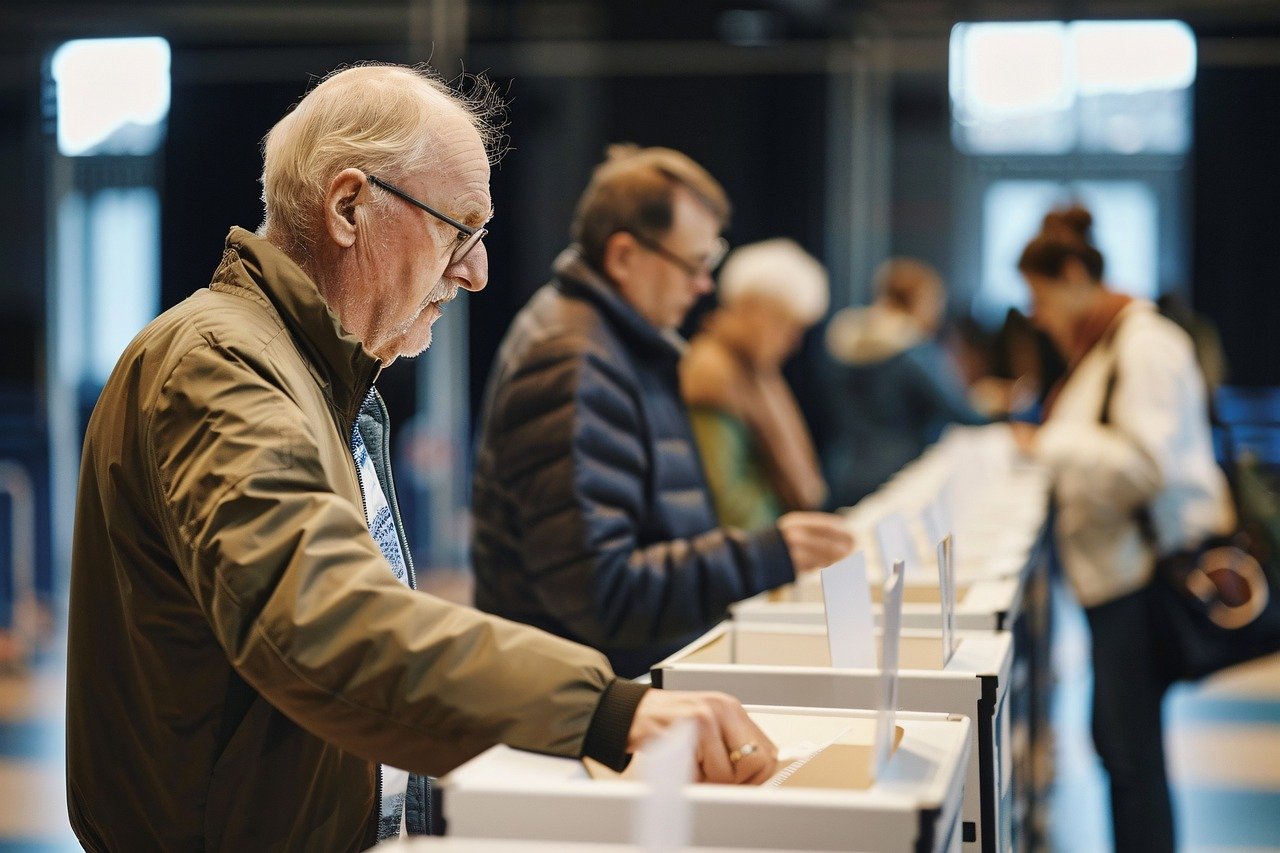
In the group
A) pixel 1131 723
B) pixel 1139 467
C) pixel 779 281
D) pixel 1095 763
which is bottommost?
pixel 1095 763

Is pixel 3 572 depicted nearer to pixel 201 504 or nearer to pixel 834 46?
pixel 834 46

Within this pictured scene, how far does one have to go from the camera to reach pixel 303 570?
1.29 meters

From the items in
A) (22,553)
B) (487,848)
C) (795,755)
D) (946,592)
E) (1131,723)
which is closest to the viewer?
(487,848)

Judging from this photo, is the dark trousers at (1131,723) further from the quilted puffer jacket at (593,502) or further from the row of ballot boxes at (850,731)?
the quilted puffer jacket at (593,502)

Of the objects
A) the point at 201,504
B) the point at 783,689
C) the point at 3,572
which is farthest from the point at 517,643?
the point at 3,572

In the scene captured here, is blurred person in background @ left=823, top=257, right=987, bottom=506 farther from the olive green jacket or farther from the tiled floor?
the olive green jacket

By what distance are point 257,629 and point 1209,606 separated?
307 centimetres

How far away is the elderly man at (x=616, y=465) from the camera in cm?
271

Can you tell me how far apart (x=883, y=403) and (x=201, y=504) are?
592 centimetres

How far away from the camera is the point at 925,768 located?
1.37 metres

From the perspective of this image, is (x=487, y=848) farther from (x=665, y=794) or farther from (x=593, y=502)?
(x=593, y=502)

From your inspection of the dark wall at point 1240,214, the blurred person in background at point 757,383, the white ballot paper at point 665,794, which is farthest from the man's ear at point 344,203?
the dark wall at point 1240,214

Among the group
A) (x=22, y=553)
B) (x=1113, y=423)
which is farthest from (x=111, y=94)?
(x=1113, y=423)

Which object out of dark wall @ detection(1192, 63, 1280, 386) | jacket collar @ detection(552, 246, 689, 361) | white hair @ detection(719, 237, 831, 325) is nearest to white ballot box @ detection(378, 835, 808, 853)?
jacket collar @ detection(552, 246, 689, 361)
